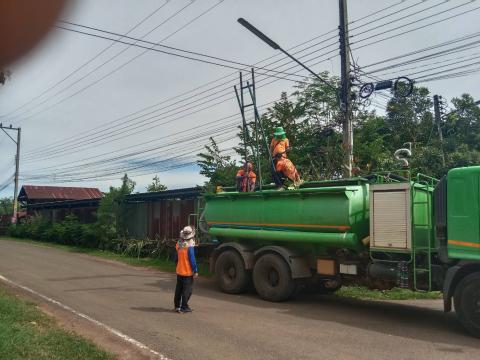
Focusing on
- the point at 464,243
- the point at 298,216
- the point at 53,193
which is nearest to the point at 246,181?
the point at 298,216

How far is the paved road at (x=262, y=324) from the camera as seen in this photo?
663 centimetres

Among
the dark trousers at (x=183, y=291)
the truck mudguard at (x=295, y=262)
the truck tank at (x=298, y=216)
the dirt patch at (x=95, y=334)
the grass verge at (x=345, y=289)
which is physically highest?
the truck tank at (x=298, y=216)

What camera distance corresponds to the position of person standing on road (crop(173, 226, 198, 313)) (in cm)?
932

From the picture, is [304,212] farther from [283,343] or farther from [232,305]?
[283,343]

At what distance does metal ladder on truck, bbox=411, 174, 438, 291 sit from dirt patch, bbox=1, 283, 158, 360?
485 cm

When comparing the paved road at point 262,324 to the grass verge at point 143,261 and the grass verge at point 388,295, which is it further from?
the grass verge at point 143,261

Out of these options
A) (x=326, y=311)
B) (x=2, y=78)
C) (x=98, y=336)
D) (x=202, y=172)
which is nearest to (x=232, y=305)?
(x=326, y=311)

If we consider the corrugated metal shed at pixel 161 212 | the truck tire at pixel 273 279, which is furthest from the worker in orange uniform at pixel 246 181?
the corrugated metal shed at pixel 161 212

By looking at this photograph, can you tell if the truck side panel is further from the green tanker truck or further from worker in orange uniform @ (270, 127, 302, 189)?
worker in orange uniform @ (270, 127, 302, 189)

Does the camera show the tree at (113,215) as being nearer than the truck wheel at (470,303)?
No

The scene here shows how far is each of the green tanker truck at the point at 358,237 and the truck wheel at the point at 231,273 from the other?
24mm

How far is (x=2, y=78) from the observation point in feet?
10.2

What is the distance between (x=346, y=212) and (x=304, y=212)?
1.07 meters

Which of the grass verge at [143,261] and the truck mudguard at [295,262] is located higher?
the truck mudguard at [295,262]
